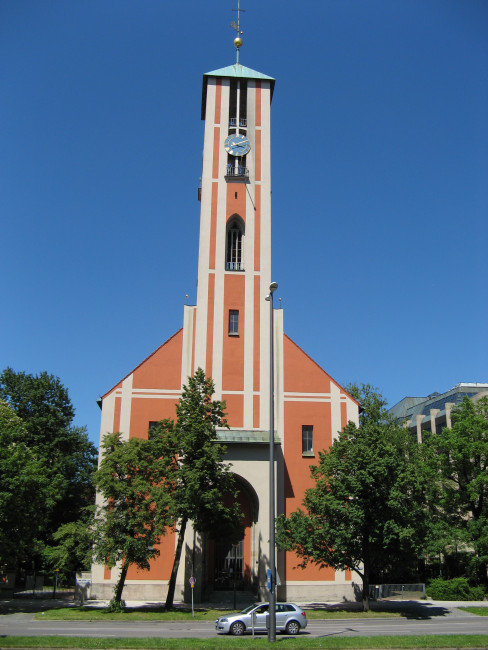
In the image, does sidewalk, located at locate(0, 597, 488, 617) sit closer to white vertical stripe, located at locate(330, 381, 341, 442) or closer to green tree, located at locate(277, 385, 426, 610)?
green tree, located at locate(277, 385, 426, 610)

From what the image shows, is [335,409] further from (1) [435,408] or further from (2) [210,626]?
(1) [435,408]

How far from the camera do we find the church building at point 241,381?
3678 cm

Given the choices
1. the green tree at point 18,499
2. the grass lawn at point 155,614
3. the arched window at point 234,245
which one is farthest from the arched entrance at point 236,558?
the arched window at point 234,245

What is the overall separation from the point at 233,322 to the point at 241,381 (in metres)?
4.15

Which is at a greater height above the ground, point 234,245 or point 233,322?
point 234,245

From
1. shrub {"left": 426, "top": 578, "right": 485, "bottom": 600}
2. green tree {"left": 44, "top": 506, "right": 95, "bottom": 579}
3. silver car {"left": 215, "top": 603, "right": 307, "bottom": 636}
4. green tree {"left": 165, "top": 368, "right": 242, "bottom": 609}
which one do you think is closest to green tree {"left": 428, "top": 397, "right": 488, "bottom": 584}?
shrub {"left": 426, "top": 578, "right": 485, "bottom": 600}

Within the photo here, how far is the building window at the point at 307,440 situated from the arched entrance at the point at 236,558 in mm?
4699

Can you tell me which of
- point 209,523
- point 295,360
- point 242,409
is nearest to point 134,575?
point 209,523

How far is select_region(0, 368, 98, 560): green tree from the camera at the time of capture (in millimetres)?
55312

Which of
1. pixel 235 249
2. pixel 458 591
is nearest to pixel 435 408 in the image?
pixel 458 591

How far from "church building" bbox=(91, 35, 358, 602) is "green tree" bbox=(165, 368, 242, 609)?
4.29m

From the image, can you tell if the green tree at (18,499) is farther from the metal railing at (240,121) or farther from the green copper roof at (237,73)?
the green copper roof at (237,73)

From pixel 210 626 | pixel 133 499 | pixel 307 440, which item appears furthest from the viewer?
pixel 307 440

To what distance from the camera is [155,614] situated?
29.5 metres
